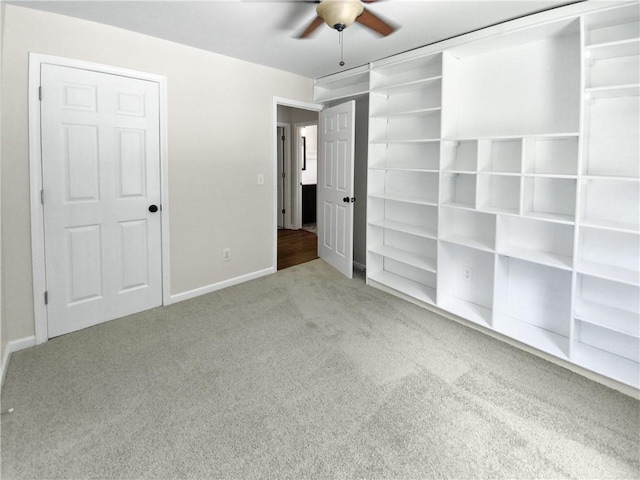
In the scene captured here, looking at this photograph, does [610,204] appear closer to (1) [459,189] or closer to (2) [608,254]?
(2) [608,254]

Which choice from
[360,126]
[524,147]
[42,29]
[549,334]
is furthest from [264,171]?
[549,334]

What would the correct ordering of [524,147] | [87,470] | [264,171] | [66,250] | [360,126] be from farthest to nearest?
[360,126] < [264,171] < [66,250] < [524,147] < [87,470]

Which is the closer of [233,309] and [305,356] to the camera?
[305,356]

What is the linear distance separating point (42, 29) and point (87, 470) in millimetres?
2743

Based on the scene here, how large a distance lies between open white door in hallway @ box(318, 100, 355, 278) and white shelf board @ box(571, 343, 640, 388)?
88.9 inches

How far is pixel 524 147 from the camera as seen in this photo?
2469mm

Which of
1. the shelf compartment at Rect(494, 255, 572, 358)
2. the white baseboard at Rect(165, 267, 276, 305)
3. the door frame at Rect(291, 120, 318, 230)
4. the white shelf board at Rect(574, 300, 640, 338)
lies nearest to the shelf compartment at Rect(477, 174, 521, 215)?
the shelf compartment at Rect(494, 255, 572, 358)

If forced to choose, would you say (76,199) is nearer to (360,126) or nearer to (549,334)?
(360,126)

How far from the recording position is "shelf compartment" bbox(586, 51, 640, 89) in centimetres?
220

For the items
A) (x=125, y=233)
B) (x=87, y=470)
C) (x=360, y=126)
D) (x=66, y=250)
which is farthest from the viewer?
(x=360, y=126)

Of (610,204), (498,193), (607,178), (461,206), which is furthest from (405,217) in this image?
(607,178)

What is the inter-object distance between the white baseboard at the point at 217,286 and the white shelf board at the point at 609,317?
116 inches

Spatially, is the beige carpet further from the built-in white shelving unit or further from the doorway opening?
the doorway opening

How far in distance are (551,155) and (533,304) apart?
3.63 feet
